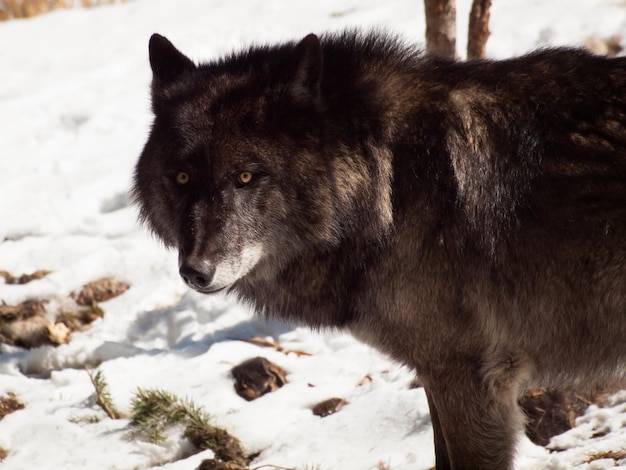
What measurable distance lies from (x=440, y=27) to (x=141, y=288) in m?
3.00

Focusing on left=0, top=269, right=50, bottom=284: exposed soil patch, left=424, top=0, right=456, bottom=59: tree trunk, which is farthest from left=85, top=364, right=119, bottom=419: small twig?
left=424, top=0, right=456, bottom=59: tree trunk

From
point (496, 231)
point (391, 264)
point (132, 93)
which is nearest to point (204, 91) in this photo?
point (391, 264)

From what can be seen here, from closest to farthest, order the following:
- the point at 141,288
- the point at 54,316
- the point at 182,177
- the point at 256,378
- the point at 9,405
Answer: the point at 182,177 → the point at 9,405 → the point at 256,378 → the point at 54,316 → the point at 141,288

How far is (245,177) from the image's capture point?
3.66 m

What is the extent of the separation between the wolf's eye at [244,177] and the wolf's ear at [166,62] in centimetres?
76

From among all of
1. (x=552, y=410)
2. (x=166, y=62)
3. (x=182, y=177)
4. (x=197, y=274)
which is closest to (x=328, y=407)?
(x=552, y=410)

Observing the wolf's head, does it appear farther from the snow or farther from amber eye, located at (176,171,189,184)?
the snow

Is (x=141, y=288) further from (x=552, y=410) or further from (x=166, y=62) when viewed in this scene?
(x=552, y=410)

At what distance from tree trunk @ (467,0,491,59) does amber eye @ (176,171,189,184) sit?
3144 mm

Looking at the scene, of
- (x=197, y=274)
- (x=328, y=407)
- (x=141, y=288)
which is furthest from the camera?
(x=141, y=288)

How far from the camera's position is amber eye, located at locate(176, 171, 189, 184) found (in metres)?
3.73

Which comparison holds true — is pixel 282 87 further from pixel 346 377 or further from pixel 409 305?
pixel 346 377

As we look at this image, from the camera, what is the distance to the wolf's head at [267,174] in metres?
3.63

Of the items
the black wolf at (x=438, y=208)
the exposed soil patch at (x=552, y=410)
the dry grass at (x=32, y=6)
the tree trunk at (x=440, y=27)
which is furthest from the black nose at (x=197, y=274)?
the dry grass at (x=32, y=6)
